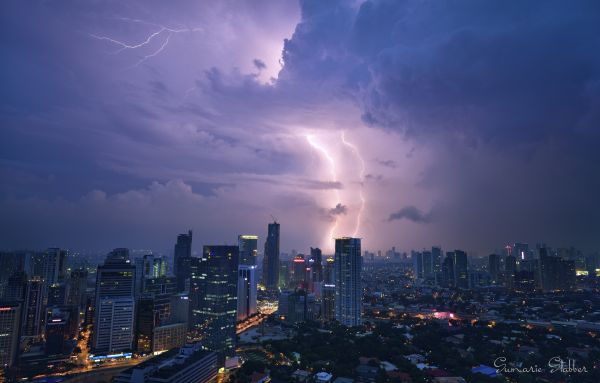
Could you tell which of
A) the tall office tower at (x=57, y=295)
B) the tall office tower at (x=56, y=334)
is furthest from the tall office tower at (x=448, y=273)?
the tall office tower at (x=56, y=334)

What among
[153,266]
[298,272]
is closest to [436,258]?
A: [298,272]

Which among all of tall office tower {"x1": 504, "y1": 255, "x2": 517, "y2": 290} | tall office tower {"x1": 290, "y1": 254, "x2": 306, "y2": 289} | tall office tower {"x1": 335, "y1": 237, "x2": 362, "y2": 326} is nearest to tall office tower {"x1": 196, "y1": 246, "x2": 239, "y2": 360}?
tall office tower {"x1": 335, "y1": 237, "x2": 362, "y2": 326}

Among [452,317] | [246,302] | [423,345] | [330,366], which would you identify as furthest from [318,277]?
[330,366]

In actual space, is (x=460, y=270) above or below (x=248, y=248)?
below

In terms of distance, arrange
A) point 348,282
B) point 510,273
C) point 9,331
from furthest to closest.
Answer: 1. point 510,273
2. point 348,282
3. point 9,331

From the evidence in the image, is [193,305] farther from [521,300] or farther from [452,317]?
[521,300]

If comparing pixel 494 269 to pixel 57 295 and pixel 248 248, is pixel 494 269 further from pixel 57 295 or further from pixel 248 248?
pixel 57 295

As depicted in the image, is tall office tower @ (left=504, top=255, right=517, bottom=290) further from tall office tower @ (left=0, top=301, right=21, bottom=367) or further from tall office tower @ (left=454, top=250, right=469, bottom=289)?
tall office tower @ (left=0, top=301, right=21, bottom=367)
